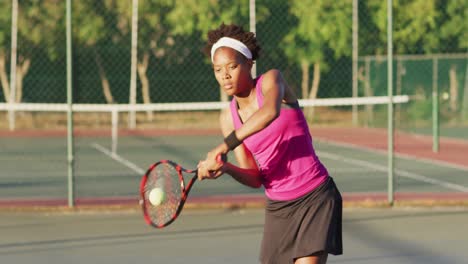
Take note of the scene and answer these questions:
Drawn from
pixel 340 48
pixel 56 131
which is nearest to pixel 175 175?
pixel 340 48

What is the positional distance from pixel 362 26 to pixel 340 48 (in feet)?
7.67

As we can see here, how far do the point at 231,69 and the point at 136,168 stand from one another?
1317cm

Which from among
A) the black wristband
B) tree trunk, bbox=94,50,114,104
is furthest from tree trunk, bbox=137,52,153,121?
the black wristband

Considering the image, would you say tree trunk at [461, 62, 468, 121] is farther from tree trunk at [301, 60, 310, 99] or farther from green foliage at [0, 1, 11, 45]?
green foliage at [0, 1, 11, 45]

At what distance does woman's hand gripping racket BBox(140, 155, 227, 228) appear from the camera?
235 inches

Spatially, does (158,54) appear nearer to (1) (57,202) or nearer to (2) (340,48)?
(2) (340,48)

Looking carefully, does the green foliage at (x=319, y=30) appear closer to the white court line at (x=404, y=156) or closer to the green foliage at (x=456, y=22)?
the white court line at (x=404, y=156)

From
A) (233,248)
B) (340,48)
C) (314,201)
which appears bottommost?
(233,248)

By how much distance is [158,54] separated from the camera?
89.8 feet

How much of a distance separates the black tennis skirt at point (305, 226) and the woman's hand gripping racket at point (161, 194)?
1.57ft

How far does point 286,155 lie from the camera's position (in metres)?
5.79

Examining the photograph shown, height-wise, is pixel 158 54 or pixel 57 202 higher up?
pixel 158 54

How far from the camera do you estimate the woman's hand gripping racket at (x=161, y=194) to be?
19.6 ft

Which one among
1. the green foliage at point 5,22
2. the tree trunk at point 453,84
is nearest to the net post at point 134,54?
the green foliage at point 5,22
